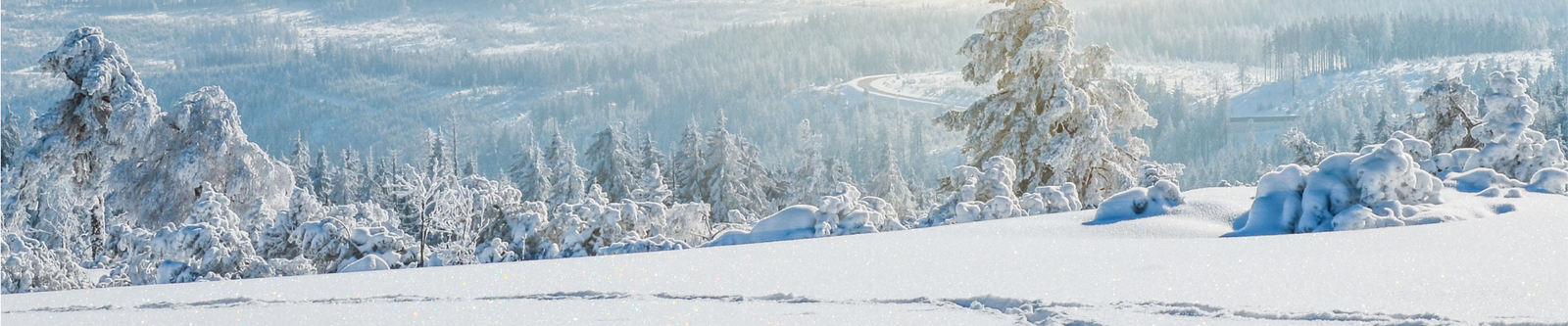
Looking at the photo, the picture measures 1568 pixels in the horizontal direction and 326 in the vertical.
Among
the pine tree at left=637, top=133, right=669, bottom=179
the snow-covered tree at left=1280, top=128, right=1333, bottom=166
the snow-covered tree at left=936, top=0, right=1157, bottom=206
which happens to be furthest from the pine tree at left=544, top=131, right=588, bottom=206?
the snow-covered tree at left=1280, top=128, right=1333, bottom=166

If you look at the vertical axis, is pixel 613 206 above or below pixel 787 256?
below

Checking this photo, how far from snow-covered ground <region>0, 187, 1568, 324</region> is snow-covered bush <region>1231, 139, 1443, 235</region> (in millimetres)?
388

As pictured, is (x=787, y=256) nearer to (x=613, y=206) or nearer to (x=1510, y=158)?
(x=613, y=206)

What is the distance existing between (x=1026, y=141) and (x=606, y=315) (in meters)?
14.1

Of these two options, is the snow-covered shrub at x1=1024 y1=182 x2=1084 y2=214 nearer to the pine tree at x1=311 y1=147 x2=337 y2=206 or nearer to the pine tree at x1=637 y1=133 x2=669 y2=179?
the pine tree at x1=637 y1=133 x2=669 y2=179

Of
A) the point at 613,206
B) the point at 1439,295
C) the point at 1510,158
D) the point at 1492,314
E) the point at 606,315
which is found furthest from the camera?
the point at 613,206

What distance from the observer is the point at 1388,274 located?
384 cm

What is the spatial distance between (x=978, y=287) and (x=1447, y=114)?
17.7 metres

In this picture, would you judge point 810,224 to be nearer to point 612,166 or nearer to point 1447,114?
point 1447,114

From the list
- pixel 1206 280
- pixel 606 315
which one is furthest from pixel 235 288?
pixel 1206 280

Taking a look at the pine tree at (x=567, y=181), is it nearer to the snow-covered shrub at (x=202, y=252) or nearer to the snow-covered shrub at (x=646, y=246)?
the snow-covered shrub at (x=202, y=252)

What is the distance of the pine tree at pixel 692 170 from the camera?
40.8 metres

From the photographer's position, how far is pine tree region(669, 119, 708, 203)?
40750 millimetres

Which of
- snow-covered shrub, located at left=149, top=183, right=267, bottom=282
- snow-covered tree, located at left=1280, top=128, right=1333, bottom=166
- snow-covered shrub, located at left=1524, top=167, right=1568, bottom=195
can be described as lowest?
snow-covered tree, located at left=1280, top=128, right=1333, bottom=166
